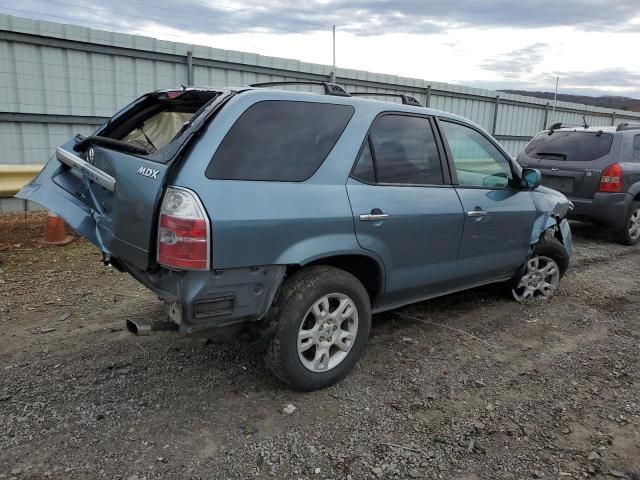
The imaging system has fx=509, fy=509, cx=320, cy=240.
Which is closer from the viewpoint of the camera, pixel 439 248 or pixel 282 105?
pixel 282 105

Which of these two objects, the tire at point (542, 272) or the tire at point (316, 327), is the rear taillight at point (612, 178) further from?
the tire at point (316, 327)

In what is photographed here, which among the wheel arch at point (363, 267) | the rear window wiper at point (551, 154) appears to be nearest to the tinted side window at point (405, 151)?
the wheel arch at point (363, 267)

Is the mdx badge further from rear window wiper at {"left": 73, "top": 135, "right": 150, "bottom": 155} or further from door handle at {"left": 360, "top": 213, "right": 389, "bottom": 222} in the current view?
door handle at {"left": 360, "top": 213, "right": 389, "bottom": 222}

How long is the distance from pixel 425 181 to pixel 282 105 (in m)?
1.30

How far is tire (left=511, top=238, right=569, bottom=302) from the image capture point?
5.01 meters

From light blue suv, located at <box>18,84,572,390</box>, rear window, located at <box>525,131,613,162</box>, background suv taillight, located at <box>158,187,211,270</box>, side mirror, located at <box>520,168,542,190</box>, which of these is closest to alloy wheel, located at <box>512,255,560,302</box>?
side mirror, located at <box>520,168,542,190</box>

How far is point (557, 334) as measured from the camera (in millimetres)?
4453

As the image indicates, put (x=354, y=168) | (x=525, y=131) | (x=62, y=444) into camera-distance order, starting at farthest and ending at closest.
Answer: (x=525, y=131)
(x=354, y=168)
(x=62, y=444)

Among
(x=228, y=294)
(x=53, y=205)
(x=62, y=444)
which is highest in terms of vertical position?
(x=53, y=205)

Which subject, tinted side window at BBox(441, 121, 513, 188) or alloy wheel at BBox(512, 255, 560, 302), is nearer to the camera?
tinted side window at BBox(441, 121, 513, 188)

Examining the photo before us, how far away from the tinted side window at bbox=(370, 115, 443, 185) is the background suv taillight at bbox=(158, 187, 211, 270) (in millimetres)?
1358

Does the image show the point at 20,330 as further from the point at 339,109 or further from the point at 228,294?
the point at 339,109

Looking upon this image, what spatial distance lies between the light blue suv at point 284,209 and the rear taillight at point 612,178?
4121 mm

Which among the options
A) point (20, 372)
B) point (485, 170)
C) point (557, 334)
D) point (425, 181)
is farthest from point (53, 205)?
point (557, 334)
